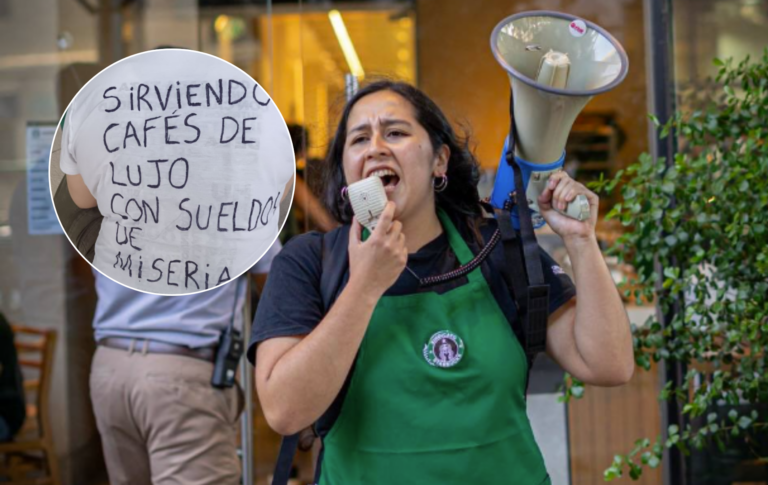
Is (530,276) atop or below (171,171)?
below

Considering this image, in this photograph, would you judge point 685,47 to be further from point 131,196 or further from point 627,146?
point 131,196

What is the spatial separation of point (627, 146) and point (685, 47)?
41 centimetres

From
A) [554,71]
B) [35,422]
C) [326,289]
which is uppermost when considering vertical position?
[554,71]

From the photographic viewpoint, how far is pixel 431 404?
1.60 meters

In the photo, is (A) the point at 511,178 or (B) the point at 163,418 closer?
(A) the point at 511,178

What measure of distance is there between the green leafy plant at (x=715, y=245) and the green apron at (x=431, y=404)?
0.98m

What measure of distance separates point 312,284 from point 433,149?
363 millimetres

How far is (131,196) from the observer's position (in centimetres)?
187

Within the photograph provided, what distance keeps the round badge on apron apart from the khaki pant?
1.26 meters

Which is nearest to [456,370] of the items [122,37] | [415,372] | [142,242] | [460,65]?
[415,372]

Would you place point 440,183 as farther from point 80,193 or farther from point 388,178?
point 80,193

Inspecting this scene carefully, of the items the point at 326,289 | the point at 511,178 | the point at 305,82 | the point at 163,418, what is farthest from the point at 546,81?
the point at 305,82

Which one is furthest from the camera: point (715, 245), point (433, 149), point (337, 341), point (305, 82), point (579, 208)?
point (305, 82)

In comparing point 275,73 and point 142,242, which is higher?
point 275,73
